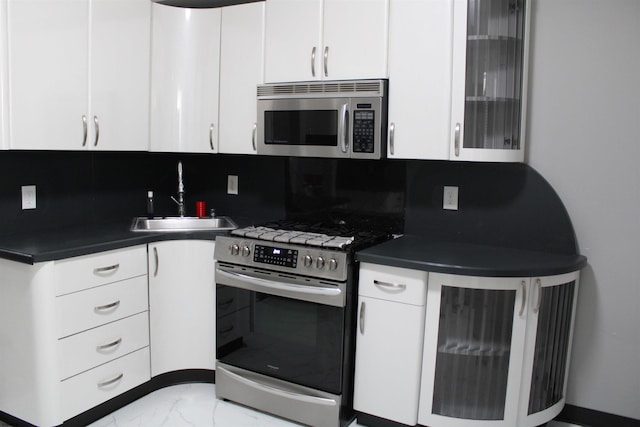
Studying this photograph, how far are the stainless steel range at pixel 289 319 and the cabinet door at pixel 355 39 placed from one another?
2.62ft

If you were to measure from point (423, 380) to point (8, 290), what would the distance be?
1.84 meters

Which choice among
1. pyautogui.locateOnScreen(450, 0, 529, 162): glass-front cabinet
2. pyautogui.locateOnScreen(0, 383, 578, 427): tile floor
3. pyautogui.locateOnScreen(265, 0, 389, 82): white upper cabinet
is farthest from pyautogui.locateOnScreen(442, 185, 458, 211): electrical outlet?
pyautogui.locateOnScreen(0, 383, 578, 427): tile floor

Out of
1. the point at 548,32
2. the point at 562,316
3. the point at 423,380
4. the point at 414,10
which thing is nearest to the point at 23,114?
the point at 414,10

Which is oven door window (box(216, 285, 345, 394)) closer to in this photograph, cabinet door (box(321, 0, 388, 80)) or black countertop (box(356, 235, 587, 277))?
black countertop (box(356, 235, 587, 277))

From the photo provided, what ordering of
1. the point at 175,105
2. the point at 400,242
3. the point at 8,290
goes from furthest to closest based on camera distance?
the point at 175,105
the point at 400,242
the point at 8,290

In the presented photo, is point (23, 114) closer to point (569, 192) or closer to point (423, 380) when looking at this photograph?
point (423, 380)

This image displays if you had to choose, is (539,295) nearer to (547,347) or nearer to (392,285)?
(547,347)

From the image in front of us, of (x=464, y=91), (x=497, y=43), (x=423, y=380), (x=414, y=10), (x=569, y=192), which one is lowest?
(x=423, y=380)

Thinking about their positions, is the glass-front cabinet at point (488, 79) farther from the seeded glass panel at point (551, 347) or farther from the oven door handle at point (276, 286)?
the oven door handle at point (276, 286)

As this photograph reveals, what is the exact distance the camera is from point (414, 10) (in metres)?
2.53

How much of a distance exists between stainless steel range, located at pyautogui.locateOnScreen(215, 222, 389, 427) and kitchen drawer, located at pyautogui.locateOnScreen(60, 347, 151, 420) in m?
0.39

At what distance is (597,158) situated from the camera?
2504 millimetres

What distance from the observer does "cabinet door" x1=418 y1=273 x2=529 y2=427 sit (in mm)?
2330

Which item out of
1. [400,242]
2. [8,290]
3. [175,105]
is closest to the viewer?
[8,290]
